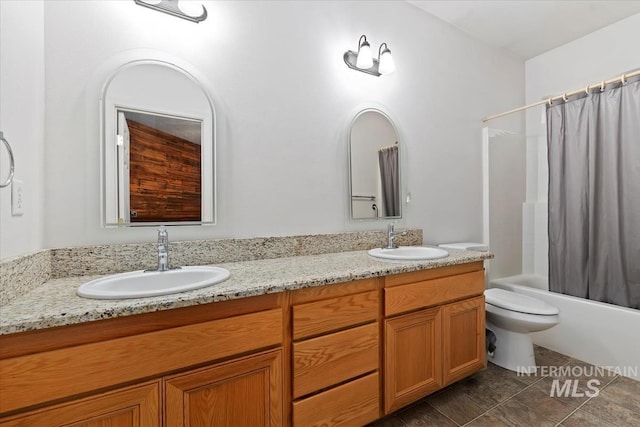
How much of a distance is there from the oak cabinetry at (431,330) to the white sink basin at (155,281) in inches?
30.7

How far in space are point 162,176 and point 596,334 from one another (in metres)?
2.79

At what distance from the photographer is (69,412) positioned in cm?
74

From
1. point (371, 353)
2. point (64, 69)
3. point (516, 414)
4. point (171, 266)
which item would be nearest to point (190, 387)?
point (171, 266)

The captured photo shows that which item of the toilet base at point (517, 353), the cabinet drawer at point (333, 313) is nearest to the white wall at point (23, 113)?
the cabinet drawer at point (333, 313)

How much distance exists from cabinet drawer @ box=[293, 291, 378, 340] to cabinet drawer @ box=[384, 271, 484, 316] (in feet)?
0.32

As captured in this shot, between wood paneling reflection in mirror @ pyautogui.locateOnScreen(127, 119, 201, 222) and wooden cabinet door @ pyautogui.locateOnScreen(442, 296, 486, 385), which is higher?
wood paneling reflection in mirror @ pyautogui.locateOnScreen(127, 119, 201, 222)

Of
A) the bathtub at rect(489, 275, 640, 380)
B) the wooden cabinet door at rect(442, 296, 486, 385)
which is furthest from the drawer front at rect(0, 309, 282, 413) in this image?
the bathtub at rect(489, 275, 640, 380)

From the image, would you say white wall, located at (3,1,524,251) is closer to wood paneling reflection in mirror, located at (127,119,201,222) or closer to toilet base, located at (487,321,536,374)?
wood paneling reflection in mirror, located at (127,119,201,222)

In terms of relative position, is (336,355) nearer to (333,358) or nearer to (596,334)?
(333,358)

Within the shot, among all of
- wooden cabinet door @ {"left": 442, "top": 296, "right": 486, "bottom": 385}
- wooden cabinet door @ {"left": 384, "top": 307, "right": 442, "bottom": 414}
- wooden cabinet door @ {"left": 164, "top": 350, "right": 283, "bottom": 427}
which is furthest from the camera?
wooden cabinet door @ {"left": 442, "top": 296, "right": 486, "bottom": 385}

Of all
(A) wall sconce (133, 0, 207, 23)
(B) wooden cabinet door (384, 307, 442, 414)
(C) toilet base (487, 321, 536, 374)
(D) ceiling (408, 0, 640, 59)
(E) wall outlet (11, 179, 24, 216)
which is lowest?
(C) toilet base (487, 321, 536, 374)

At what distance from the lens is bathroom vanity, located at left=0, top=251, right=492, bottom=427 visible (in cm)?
74

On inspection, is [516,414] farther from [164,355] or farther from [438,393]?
[164,355]

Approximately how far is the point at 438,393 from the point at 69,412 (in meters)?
1.66
